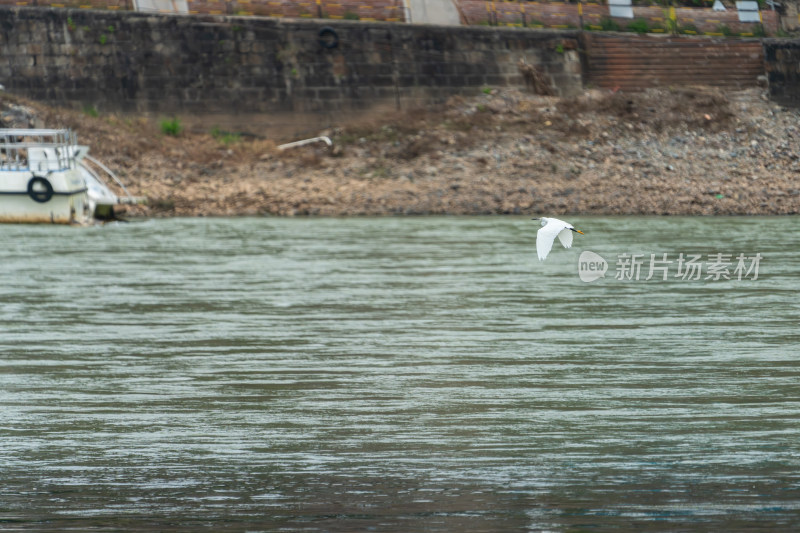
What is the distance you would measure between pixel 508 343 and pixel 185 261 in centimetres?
899

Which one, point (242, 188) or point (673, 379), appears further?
point (242, 188)

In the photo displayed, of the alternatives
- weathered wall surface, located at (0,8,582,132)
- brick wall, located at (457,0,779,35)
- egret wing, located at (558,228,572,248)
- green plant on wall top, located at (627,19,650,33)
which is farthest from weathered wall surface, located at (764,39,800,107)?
egret wing, located at (558,228,572,248)

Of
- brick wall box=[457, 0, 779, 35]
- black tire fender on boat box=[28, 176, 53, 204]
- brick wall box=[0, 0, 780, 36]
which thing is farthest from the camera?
brick wall box=[457, 0, 779, 35]

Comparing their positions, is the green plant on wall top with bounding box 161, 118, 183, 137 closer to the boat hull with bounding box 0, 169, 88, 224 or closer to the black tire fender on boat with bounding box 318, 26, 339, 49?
the black tire fender on boat with bounding box 318, 26, 339, 49

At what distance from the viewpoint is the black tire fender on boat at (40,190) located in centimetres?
2642

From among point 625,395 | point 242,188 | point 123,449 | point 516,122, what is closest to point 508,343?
point 625,395

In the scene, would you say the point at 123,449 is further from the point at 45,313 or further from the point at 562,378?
the point at 45,313

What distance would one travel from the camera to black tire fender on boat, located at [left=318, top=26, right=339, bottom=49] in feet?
111

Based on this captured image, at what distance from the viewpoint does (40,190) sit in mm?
26594

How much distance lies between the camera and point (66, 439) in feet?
30.0

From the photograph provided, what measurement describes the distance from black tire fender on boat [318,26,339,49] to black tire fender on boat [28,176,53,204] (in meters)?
10.4

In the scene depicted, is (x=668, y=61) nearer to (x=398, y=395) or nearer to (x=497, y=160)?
(x=497, y=160)

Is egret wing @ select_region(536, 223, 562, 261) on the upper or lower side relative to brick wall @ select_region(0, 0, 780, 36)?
lower

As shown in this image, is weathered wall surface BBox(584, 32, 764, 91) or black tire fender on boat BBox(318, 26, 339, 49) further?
weathered wall surface BBox(584, 32, 764, 91)
